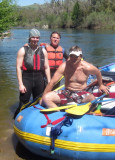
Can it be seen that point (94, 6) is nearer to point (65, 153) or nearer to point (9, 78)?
point (9, 78)

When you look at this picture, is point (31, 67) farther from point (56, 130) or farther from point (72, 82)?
point (56, 130)

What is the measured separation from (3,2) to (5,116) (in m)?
8.95

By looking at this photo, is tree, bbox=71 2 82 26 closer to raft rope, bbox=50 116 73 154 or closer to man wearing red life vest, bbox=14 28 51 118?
man wearing red life vest, bbox=14 28 51 118

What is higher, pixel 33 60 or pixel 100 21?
pixel 33 60

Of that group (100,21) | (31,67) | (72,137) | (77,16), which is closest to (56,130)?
(72,137)

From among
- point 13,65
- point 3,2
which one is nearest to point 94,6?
point 3,2

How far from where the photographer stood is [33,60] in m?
3.52

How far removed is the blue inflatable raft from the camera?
2.78 metres

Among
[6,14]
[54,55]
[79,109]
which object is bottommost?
[79,109]

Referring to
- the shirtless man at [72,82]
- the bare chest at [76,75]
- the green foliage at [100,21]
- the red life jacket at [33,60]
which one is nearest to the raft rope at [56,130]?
the shirtless man at [72,82]

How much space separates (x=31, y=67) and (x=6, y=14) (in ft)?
31.8

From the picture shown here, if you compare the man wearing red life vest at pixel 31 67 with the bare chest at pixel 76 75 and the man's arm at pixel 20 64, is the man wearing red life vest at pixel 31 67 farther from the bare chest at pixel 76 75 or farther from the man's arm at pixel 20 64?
A: the bare chest at pixel 76 75

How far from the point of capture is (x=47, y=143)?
2.87m

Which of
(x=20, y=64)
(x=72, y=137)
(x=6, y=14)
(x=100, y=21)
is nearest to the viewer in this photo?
(x=72, y=137)
